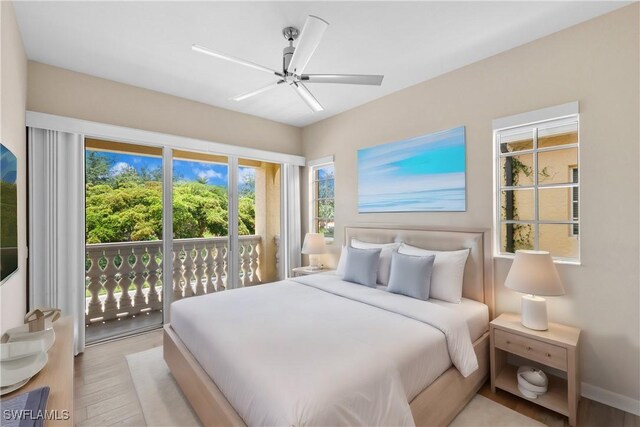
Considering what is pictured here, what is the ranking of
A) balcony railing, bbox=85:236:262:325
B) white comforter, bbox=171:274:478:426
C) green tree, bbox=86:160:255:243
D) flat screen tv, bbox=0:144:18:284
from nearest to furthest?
1. white comforter, bbox=171:274:478:426
2. flat screen tv, bbox=0:144:18:284
3. green tree, bbox=86:160:255:243
4. balcony railing, bbox=85:236:262:325

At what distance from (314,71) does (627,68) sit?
252 cm

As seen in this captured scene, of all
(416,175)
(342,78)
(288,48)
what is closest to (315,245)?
(416,175)

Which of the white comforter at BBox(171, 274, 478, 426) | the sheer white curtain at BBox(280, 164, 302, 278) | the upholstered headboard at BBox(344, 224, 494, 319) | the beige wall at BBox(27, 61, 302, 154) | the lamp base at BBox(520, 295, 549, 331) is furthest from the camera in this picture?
the sheer white curtain at BBox(280, 164, 302, 278)

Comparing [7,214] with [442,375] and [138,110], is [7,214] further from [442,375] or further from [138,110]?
[442,375]

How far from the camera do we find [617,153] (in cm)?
217

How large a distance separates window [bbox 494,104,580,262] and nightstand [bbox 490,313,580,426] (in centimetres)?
68

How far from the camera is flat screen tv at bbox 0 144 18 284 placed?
1.62 m

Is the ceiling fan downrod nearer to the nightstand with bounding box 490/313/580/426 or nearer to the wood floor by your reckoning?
the nightstand with bounding box 490/313/580/426

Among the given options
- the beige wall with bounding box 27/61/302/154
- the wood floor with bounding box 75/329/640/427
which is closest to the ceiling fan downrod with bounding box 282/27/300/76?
the beige wall with bounding box 27/61/302/154

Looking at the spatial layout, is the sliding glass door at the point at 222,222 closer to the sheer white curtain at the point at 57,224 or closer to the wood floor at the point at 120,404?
the sheer white curtain at the point at 57,224

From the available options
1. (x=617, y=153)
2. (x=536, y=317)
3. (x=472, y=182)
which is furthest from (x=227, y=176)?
(x=617, y=153)

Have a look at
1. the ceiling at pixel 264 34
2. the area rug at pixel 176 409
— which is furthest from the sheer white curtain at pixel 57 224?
the area rug at pixel 176 409

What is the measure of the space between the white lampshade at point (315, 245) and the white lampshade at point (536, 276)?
99.3 inches

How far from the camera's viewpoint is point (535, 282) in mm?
2182
